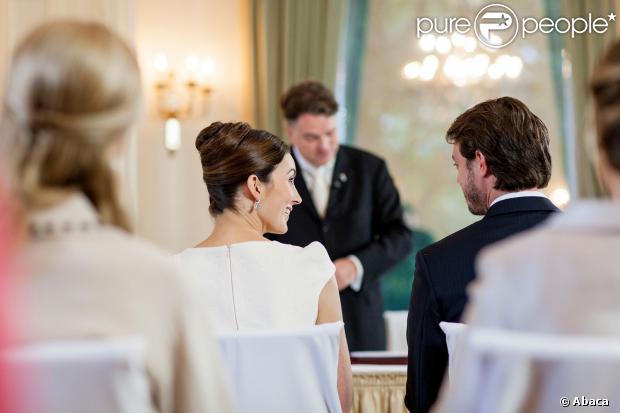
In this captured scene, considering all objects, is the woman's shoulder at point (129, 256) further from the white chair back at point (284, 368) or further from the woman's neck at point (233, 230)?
the woman's neck at point (233, 230)

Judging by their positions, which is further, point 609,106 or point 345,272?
point 345,272

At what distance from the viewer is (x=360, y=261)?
4.07 meters

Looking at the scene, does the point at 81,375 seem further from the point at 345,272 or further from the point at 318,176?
the point at 318,176

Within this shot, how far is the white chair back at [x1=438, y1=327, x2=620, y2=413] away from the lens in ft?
4.67

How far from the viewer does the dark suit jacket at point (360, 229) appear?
13.6 ft

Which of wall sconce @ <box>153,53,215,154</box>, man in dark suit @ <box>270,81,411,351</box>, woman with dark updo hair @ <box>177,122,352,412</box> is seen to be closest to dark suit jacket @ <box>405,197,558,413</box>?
woman with dark updo hair @ <box>177,122,352,412</box>

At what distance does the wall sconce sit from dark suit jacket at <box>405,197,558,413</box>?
13.0ft

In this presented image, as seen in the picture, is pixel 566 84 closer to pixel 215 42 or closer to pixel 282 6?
pixel 282 6

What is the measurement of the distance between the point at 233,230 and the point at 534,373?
52.8 inches

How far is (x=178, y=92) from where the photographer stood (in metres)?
6.37

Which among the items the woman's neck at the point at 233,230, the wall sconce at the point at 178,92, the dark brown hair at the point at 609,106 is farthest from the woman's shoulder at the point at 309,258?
the wall sconce at the point at 178,92

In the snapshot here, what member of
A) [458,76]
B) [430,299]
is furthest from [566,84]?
[430,299]

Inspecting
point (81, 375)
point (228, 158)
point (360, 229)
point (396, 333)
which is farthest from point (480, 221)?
point (396, 333)

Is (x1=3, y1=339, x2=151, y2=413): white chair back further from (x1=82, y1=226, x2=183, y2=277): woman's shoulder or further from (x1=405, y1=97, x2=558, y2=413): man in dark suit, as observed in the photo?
(x1=405, y1=97, x2=558, y2=413): man in dark suit
